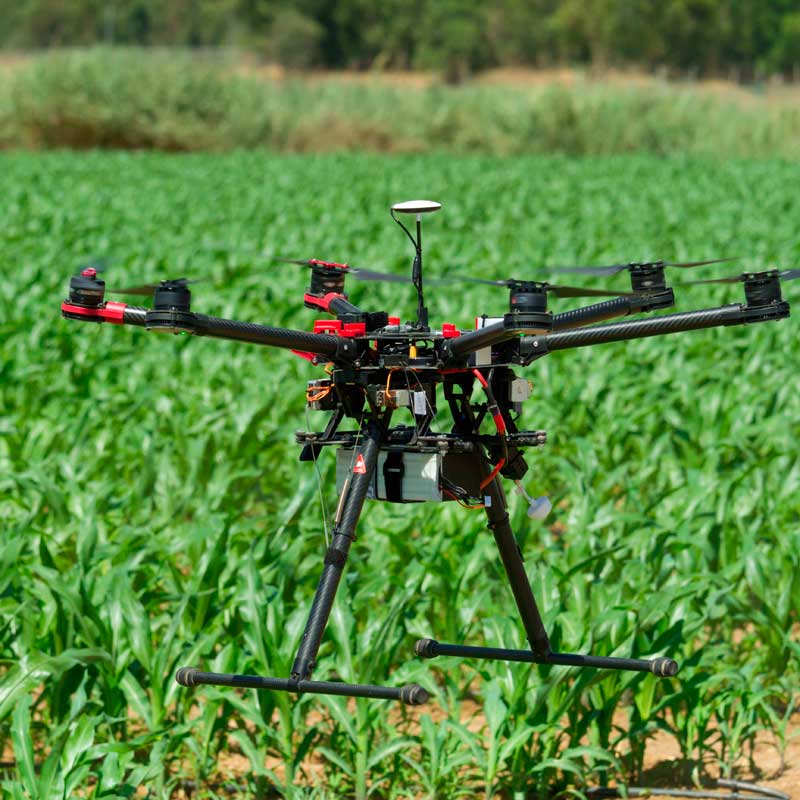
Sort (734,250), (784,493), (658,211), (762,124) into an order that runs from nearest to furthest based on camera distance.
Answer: (784,493) → (734,250) → (658,211) → (762,124)

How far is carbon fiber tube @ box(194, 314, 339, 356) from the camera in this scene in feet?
6.05

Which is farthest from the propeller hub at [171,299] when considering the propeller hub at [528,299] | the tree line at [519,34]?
the tree line at [519,34]

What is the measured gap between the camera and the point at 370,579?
5.26m

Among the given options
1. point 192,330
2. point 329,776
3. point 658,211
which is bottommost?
point 329,776

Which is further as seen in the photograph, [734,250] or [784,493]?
[734,250]

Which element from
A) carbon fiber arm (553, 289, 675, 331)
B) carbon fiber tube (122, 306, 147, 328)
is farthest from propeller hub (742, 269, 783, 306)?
carbon fiber tube (122, 306, 147, 328)

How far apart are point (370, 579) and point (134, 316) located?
346cm

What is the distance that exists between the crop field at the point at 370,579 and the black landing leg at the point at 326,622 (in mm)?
617

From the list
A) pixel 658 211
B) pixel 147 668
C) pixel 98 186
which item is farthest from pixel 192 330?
pixel 98 186

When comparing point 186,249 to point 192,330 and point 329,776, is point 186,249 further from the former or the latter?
point 192,330

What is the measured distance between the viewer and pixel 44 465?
6.89 meters

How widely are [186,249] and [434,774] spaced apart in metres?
14.5

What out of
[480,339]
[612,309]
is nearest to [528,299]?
[480,339]

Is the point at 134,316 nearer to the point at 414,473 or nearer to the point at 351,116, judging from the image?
the point at 414,473
